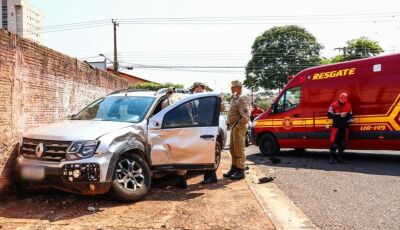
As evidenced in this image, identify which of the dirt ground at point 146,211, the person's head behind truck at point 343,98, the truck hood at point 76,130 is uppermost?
the person's head behind truck at point 343,98

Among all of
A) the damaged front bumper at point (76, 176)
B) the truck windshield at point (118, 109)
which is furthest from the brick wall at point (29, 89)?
the damaged front bumper at point (76, 176)

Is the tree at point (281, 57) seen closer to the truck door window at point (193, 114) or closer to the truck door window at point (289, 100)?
the truck door window at point (289, 100)

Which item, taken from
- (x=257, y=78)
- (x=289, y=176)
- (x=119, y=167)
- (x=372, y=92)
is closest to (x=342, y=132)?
(x=372, y=92)

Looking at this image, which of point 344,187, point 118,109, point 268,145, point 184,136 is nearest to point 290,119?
point 268,145

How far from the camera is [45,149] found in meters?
6.12

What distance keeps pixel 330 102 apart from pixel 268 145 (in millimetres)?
2383

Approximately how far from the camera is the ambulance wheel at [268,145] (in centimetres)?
1236

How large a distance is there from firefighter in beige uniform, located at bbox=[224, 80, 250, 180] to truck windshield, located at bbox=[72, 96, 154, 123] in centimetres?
183

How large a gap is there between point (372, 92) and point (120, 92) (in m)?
6.13

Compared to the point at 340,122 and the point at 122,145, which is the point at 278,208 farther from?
the point at 340,122

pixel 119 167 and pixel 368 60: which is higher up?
pixel 368 60

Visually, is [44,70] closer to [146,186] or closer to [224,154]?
[146,186]

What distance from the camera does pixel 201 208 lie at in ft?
19.8

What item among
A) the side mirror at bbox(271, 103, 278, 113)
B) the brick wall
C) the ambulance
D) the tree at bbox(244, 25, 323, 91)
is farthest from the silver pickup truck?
the tree at bbox(244, 25, 323, 91)
